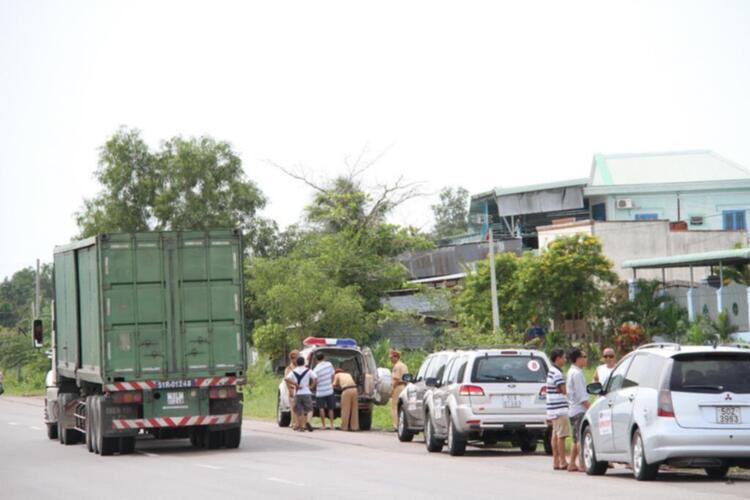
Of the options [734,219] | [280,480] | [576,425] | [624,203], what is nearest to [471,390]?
[576,425]

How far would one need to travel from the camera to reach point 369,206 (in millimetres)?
65062

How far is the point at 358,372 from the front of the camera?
33.2 m

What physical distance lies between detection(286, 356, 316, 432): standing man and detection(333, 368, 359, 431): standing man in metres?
0.93

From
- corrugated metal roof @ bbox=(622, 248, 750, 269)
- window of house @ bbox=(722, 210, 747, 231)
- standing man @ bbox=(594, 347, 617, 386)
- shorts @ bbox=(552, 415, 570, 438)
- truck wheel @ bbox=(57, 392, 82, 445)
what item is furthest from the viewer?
window of house @ bbox=(722, 210, 747, 231)

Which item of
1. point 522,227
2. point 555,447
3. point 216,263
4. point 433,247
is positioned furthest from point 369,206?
point 555,447

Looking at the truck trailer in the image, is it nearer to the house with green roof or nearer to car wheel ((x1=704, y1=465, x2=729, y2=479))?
car wheel ((x1=704, y1=465, x2=729, y2=479))

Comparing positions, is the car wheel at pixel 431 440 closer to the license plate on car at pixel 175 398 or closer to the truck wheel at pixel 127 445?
the license plate on car at pixel 175 398

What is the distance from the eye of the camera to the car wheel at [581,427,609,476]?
60.0ft

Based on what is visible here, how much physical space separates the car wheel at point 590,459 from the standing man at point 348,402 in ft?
43.8

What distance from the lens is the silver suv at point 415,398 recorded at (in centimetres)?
2562

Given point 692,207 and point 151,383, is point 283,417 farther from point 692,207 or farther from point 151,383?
point 692,207

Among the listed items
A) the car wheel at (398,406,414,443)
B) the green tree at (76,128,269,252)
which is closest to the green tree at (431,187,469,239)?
the green tree at (76,128,269,252)

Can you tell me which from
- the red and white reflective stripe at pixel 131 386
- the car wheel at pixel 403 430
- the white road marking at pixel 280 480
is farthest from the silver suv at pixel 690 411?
the car wheel at pixel 403 430

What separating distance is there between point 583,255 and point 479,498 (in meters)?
37.4
